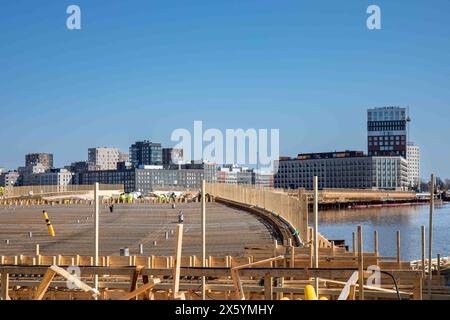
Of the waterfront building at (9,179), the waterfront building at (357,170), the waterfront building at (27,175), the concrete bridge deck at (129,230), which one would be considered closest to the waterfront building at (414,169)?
the waterfront building at (357,170)

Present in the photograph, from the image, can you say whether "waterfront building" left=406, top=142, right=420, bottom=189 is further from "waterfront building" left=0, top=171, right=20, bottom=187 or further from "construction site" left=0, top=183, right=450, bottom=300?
"construction site" left=0, top=183, right=450, bottom=300

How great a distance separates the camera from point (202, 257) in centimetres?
1031

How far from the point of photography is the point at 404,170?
511 feet

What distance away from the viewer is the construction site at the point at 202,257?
7.40 metres

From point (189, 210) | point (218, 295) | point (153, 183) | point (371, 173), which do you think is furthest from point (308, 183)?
point (218, 295)

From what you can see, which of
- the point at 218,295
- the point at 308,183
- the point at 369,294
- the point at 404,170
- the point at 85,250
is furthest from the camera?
the point at 404,170

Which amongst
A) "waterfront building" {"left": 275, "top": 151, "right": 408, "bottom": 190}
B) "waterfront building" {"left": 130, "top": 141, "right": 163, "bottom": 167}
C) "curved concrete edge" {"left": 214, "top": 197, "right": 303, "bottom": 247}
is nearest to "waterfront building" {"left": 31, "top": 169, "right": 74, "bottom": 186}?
"waterfront building" {"left": 130, "top": 141, "right": 163, "bottom": 167}

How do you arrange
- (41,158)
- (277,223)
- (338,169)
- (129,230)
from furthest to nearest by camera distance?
(338,169)
(41,158)
(129,230)
(277,223)

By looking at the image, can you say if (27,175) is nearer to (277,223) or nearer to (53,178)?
(53,178)

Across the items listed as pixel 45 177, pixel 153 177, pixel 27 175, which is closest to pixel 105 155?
pixel 153 177

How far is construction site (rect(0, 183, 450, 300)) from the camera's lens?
7.40 metres
